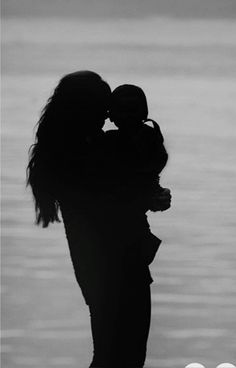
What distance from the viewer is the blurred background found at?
383 centimetres

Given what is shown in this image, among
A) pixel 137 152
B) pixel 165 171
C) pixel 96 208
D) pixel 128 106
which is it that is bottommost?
pixel 165 171

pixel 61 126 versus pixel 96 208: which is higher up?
pixel 61 126

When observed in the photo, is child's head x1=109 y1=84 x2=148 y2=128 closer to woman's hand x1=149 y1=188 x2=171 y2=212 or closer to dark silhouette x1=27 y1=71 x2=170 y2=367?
dark silhouette x1=27 y1=71 x2=170 y2=367

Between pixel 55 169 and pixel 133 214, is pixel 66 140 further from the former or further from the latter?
pixel 133 214

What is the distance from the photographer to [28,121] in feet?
29.3

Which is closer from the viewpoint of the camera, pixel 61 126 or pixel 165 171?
pixel 61 126

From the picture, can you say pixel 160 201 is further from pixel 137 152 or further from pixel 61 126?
pixel 61 126

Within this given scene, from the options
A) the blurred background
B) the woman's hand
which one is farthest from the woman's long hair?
the blurred background

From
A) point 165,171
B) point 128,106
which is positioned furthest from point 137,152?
point 165,171

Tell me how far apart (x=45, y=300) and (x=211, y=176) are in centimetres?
303

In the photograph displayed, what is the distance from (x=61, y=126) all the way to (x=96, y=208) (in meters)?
0.28

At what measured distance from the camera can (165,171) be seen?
7426 mm

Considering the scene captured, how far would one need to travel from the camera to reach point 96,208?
9.69ft

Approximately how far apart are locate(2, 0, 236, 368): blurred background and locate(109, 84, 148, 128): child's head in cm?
101
